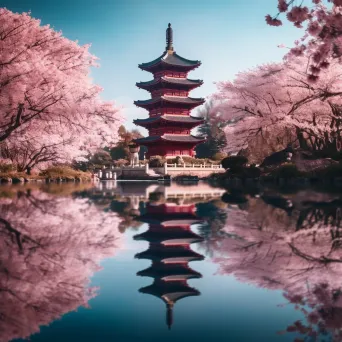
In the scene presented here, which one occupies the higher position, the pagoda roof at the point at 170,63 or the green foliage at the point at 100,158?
the pagoda roof at the point at 170,63

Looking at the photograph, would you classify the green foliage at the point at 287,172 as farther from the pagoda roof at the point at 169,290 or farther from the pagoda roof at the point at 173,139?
the pagoda roof at the point at 169,290

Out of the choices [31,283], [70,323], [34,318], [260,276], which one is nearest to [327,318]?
[260,276]

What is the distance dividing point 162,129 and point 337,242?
39269 mm

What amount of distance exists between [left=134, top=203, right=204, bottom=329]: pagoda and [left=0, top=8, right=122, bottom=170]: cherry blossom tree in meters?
8.33

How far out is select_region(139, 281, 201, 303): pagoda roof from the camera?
233 cm

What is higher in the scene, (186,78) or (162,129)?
(186,78)

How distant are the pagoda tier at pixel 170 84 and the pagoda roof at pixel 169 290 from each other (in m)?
41.1

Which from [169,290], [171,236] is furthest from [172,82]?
[169,290]

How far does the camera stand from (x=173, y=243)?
408cm

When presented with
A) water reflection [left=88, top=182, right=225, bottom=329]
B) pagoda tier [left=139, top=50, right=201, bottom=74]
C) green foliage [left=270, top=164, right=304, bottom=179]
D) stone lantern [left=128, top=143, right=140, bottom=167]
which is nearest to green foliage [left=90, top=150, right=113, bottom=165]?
pagoda tier [left=139, top=50, right=201, bottom=74]

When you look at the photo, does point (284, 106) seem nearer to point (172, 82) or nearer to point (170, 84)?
point (172, 82)

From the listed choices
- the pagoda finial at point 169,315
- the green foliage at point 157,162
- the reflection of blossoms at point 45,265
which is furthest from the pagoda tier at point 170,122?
the pagoda finial at point 169,315

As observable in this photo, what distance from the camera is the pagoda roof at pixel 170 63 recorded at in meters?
43.5

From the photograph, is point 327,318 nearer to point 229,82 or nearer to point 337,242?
point 337,242
